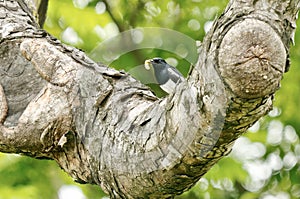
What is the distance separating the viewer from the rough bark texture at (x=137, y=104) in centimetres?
162

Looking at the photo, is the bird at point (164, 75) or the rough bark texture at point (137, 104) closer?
the rough bark texture at point (137, 104)

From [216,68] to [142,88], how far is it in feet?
2.52

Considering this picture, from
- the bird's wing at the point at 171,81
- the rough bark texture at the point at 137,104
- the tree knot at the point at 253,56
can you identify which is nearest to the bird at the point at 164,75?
the bird's wing at the point at 171,81

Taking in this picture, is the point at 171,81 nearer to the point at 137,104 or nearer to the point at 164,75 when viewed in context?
the point at 164,75

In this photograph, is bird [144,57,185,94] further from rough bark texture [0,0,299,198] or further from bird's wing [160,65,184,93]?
rough bark texture [0,0,299,198]

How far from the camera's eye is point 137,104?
7.42 feet

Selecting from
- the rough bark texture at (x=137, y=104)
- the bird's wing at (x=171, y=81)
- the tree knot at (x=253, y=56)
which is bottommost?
the bird's wing at (x=171, y=81)

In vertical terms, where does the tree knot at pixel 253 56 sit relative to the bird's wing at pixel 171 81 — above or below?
above

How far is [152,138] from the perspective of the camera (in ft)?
6.57

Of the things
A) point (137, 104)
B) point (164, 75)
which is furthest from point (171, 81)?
point (137, 104)

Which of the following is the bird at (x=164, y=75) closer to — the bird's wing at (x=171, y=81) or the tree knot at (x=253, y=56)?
the bird's wing at (x=171, y=81)

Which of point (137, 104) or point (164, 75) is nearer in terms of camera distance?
point (137, 104)

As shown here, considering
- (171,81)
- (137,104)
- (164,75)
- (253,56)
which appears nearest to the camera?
(253,56)

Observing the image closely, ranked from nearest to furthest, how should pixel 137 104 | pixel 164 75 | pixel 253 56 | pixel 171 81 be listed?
pixel 253 56 → pixel 137 104 → pixel 164 75 → pixel 171 81
